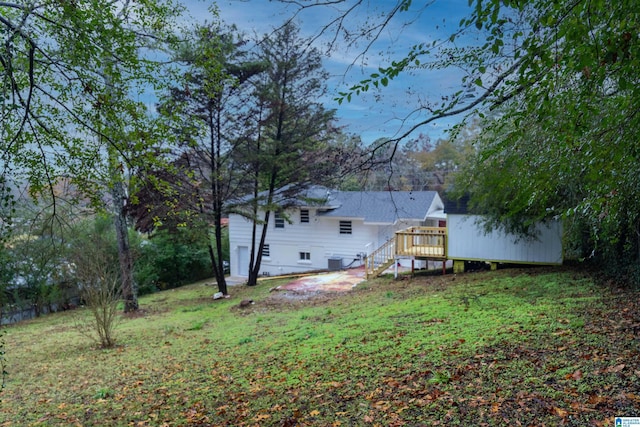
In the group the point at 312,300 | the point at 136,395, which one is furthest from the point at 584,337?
the point at 312,300

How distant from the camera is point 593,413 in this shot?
2900mm

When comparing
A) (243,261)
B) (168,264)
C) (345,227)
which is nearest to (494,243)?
(345,227)

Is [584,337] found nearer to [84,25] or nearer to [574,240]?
[574,240]

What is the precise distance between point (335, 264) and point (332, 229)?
68.2 inches

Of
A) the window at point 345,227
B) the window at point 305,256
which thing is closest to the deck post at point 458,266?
the window at point 345,227

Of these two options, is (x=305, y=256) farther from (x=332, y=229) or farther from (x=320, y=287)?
(x=320, y=287)

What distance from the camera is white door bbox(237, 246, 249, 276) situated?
2180cm

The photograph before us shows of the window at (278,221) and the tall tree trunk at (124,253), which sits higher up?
the window at (278,221)

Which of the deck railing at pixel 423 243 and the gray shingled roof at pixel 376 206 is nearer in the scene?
the deck railing at pixel 423 243

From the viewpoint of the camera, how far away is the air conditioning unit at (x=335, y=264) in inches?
766

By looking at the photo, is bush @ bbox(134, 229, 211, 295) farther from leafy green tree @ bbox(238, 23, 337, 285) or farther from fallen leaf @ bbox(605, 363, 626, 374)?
fallen leaf @ bbox(605, 363, 626, 374)

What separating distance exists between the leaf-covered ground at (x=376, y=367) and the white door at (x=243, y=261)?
12100 millimetres

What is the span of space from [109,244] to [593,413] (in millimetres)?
18106

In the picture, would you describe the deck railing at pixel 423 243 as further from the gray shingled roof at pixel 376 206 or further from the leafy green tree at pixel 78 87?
the leafy green tree at pixel 78 87
